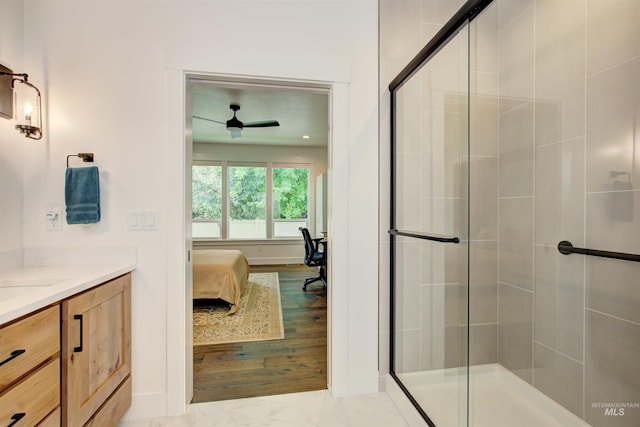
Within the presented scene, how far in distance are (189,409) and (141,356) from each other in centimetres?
43

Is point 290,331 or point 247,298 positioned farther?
point 247,298

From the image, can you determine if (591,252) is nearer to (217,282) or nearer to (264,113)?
(217,282)

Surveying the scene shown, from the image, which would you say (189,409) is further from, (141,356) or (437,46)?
(437,46)

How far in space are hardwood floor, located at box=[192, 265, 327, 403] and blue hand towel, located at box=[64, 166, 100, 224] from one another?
1.31m

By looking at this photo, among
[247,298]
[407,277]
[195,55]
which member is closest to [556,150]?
[407,277]

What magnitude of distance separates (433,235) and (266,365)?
165cm

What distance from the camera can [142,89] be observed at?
1.82m

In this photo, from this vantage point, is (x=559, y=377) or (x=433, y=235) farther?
(x=433, y=235)

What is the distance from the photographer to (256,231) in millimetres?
6863

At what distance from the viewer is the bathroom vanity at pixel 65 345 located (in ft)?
3.23

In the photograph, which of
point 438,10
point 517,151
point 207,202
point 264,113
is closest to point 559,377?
point 517,151

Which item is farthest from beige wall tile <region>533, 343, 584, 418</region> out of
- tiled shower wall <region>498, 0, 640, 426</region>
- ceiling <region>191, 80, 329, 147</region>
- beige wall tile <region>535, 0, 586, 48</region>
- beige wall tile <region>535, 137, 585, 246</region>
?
ceiling <region>191, 80, 329, 147</region>

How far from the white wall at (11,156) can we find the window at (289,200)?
523 centimetres
